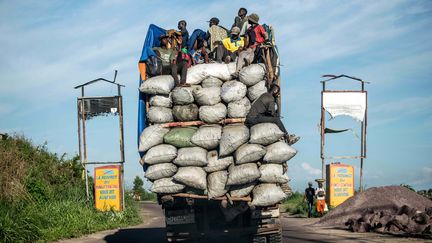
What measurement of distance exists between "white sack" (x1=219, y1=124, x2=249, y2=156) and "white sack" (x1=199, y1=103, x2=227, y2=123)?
47 centimetres

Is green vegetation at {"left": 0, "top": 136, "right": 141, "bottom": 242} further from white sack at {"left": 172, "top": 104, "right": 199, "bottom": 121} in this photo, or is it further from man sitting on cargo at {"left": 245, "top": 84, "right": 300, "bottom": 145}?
man sitting on cargo at {"left": 245, "top": 84, "right": 300, "bottom": 145}

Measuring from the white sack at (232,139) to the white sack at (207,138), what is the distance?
16cm

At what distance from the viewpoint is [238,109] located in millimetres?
9516

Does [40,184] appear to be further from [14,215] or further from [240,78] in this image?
[240,78]

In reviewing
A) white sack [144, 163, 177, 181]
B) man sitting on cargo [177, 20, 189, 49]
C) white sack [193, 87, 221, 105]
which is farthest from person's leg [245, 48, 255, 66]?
man sitting on cargo [177, 20, 189, 49]

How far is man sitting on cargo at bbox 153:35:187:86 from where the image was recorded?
10234mm

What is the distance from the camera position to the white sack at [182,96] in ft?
32.1

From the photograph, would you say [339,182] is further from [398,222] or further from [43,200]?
[43,200]

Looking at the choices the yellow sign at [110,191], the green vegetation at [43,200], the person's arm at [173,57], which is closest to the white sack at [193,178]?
the person's arm at [173,57]

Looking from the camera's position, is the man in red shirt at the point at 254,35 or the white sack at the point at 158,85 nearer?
the white sack at the point at 158,85

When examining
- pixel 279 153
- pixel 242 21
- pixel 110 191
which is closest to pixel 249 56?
pixel 279 153

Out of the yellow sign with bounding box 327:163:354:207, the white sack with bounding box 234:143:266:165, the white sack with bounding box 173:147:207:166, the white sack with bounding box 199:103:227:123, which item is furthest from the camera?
the yellow sign with bounding box 327:163:354:207

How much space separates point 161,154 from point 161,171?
0.93 feet

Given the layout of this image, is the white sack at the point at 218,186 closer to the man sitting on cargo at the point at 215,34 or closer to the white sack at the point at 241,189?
the white sack at the point at 241,189
